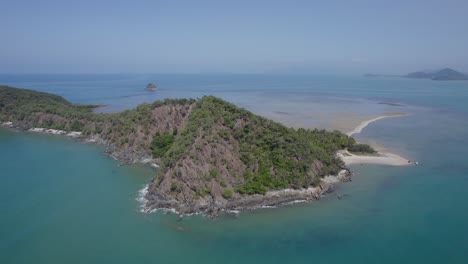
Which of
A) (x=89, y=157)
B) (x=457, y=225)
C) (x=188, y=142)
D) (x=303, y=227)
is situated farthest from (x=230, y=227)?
(x=89, y=157)

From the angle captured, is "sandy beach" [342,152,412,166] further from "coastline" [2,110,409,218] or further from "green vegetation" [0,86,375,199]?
"coastline" [2,110,409,218]

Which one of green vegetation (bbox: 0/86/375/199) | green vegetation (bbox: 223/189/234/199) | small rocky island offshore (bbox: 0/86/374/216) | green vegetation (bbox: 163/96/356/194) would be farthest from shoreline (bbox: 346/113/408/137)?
green vegetation (bbox: 223/189/234/199)

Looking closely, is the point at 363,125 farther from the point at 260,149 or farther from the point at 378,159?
the point at 260,149

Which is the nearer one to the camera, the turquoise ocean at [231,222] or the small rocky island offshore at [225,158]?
the turquoise ocean at [231,222]

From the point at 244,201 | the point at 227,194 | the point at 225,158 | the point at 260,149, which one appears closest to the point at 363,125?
the point at 260,149

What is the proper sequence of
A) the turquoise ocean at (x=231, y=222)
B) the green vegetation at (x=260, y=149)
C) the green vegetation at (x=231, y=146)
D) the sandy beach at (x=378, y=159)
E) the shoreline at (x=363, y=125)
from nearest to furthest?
the turquoise ocean at (x=231, y=222)
the green vegetation at (x=231, y=146)
the green vegetation at (x=260, y=149)
the sandy beach at (x=378, y=159)
the shoreline at (x=363, y=125)

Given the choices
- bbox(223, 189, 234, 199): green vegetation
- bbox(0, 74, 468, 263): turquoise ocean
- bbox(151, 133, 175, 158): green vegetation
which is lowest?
bbox(0, 74, 468, 263): turquoise ocean

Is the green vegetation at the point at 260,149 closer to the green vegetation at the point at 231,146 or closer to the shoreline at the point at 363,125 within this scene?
the green vegetation at the point at 231,146

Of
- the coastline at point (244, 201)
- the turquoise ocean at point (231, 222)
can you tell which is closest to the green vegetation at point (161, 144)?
the turquoise ocean at point (231, 222)

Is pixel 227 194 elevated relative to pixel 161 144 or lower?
lower
